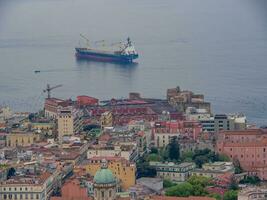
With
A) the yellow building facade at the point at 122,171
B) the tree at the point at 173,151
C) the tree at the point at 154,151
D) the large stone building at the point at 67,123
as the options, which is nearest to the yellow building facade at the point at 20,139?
the large stone building at the point at 67,123

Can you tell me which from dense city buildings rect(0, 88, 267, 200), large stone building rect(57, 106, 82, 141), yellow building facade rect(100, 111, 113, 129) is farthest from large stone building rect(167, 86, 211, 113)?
→ large stone building rect(57, 106, 82, 141)

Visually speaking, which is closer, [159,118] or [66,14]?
[159,118]

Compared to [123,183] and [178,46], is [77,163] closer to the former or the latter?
[123,183]

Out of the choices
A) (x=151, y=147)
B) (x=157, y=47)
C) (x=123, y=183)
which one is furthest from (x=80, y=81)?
(x=123, y=183)

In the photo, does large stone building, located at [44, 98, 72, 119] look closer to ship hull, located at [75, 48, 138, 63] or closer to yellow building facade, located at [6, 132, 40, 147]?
yellow building facade, located at [6, 132, 40, 147]

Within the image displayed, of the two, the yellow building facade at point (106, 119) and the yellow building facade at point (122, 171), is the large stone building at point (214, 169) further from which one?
the yellow building facade at point (106, 119)
